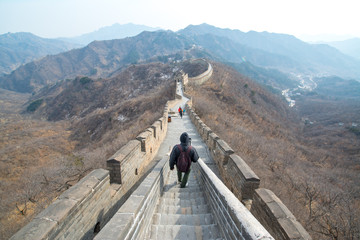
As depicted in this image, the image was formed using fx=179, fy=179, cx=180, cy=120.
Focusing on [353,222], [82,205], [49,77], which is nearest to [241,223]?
[82,205]

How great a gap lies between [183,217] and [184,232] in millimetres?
426

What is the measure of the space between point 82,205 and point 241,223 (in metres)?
2.34

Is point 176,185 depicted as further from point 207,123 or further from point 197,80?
point 197,80

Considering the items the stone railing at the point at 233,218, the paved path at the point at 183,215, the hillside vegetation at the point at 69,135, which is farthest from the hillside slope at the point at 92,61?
the stone railing at the point at 233,218

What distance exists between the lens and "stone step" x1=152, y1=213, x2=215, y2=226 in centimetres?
306

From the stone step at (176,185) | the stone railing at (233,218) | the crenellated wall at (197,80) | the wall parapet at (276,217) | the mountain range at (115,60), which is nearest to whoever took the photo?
the stone railing at (233,218)

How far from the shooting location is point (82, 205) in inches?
109

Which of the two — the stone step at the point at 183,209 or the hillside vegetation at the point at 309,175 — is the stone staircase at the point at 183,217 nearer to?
the stone step at the point at 183,209

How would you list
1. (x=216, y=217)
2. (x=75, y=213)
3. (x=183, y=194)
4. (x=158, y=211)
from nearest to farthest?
(x=75, y=213)
(x=216, y=217)
(x=158, y=211)
(x=183, y=194)

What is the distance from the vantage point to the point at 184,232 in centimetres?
274

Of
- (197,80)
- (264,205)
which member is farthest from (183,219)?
(197,80)

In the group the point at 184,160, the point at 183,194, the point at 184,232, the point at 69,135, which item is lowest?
the point at 69,135

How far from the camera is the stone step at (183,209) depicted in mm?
3471

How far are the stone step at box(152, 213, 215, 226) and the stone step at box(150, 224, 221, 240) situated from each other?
204 millimetres
